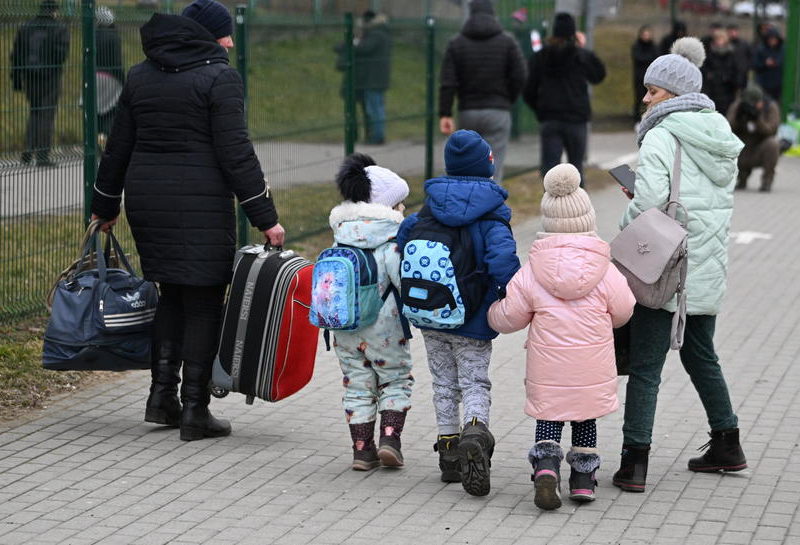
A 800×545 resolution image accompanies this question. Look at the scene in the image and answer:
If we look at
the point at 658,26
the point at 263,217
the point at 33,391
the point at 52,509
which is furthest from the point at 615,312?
the point at 658,26

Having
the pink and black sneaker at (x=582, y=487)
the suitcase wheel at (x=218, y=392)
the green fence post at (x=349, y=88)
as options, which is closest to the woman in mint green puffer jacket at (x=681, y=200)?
the pink and black sneaker at (x=582, y=487)

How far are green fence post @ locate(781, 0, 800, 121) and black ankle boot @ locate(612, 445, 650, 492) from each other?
16497mm

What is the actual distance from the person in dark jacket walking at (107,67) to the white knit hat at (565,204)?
3.83 meters

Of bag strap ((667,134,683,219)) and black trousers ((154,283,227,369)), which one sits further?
black trousers ((154,283,227,369))

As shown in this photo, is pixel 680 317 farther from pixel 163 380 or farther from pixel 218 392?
pixel 163 380

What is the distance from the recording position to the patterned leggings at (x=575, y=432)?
530 cm

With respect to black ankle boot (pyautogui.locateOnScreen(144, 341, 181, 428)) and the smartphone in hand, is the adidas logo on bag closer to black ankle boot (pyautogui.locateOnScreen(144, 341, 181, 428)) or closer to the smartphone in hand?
black ankle boot (pyautogui.locateOnScreen(144, 341, 181, 428))

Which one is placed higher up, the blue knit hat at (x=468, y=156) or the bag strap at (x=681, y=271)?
the blue knit hat at (x=468, y=156)

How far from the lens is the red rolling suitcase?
6.03 m

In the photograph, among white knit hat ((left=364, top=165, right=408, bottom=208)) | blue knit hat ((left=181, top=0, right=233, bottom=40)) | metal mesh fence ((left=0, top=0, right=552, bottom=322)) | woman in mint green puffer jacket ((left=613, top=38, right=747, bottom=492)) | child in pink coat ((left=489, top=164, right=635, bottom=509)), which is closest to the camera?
child in pink coat ((left=489, top=164, right=635, bottom=509))

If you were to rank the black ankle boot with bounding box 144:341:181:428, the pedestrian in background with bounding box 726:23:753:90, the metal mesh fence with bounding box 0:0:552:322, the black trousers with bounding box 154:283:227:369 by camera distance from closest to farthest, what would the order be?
the black trousers with bounding box 154:283:227:369
the black ankle boot with bounding box 144:341:181:428
the metal mesh fence with bounding box 0:0:552:322
the pedestrian in background with bounding box 726:23:753:90

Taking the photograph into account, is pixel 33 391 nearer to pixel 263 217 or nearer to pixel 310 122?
pixel 263 217

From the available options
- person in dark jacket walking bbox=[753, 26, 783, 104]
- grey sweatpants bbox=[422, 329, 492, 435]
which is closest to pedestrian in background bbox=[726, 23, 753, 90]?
person in dark jacket walking bbox=[753, 26, 783, 104]

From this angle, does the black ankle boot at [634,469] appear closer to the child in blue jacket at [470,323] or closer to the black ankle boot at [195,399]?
the child in blue jacket at [470,323]
